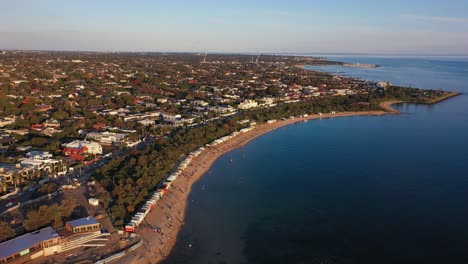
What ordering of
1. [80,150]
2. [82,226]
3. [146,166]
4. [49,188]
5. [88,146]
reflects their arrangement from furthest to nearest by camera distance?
[88,146] < [80,150] < [146,166] < [49,188] < [82,226]

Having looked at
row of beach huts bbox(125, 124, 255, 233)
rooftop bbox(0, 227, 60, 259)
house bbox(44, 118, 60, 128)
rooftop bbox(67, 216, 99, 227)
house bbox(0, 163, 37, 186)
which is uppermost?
house bbox(44, 118, 60, 128)

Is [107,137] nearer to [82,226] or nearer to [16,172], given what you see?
[16,172]

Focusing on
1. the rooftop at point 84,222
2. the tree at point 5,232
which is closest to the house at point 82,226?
the rooftop at point 84,222

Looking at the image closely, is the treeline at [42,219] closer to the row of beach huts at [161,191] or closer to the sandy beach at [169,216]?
the row of beach huts at [161,191]

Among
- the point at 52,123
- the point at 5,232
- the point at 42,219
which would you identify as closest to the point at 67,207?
the point at 42,219

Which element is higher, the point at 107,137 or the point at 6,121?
the point at 6,121

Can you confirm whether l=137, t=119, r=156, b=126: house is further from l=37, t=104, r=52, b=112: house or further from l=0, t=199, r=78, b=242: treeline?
l=0, t=199, r=78, b=242: treeline

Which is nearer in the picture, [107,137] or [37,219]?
[37,219]

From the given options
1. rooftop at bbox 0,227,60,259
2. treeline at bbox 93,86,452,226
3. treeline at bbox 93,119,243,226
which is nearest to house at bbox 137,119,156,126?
treeline at bbox 93,86,452,226
